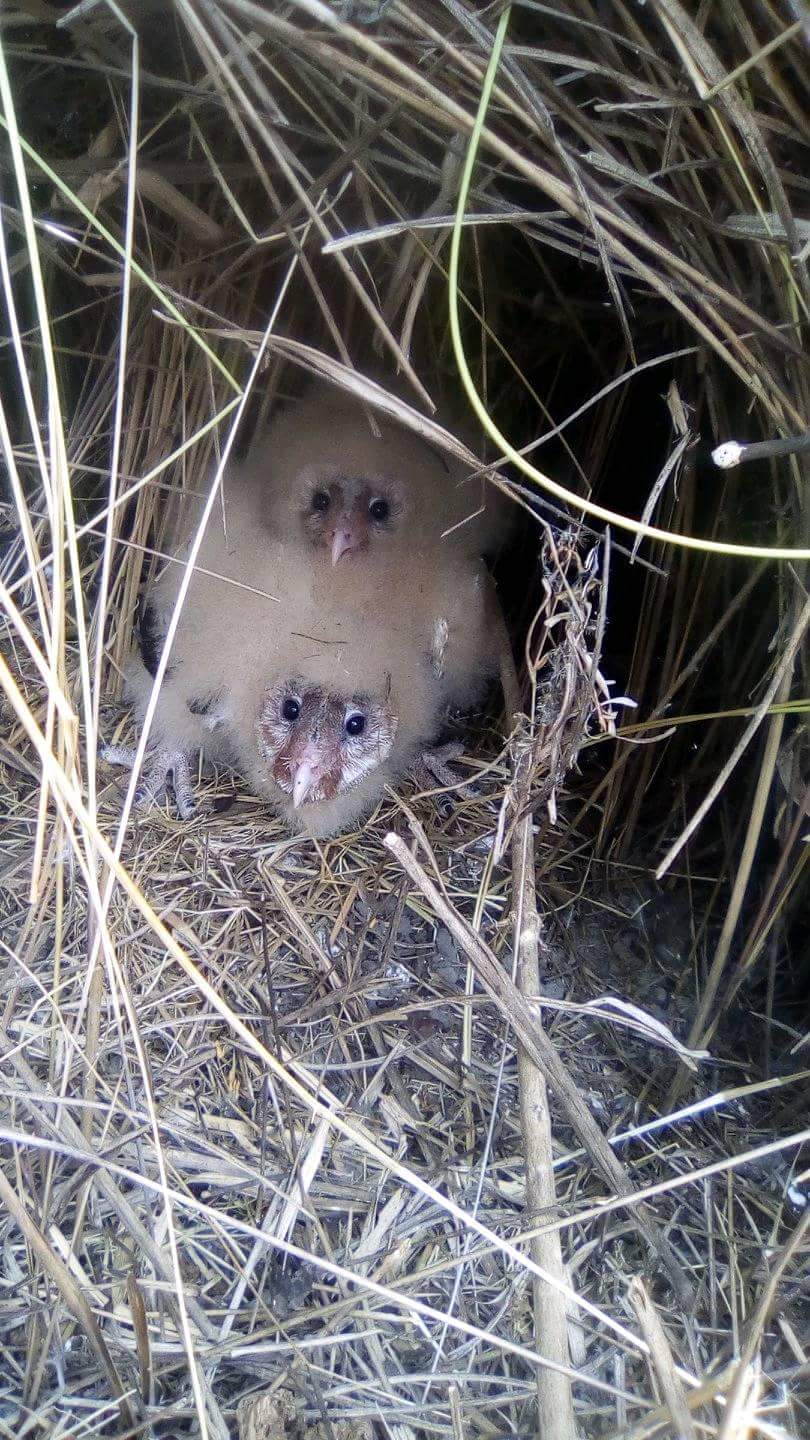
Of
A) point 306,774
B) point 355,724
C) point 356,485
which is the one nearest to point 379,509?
point 356,485

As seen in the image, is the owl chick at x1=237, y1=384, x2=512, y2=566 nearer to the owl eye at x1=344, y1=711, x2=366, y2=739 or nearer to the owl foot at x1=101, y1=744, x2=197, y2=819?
the owl eye at x1=344, y1=711, x2=366, y2=739

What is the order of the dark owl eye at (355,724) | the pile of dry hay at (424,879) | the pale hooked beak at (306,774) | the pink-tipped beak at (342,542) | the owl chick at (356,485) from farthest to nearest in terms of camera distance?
the owl chick at (356,485) < the pink-tipped beak at (342,542) < the dark owl eye at (355,724) < the pale hooked beak at (306,774) < the pile of dry hay at (424,879)

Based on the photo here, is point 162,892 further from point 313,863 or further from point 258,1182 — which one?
point 258,1182

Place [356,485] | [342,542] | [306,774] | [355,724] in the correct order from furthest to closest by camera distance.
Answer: [356,485] → [342,542] → [355,724] → [306,774]

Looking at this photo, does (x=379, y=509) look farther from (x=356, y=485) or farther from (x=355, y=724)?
(x=355, y=724)

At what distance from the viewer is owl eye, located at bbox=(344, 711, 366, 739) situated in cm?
250

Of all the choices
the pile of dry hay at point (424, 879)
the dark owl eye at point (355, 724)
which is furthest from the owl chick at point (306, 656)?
the pile of dry hay at point (424, 879)

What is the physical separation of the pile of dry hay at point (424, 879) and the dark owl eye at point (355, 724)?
26 centimetres

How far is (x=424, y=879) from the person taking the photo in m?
1.54

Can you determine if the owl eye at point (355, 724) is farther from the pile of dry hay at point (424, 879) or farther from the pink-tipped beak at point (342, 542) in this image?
the pink-tipped beak at point (342, 542)

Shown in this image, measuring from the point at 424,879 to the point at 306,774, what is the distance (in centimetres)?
91

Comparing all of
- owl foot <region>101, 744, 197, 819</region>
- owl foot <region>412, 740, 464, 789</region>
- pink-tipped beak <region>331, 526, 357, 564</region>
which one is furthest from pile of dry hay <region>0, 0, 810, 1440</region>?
pink-tipped beak <region>331, 526, 357, 564</region>

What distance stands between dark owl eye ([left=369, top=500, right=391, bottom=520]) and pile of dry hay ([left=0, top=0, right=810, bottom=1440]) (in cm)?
45

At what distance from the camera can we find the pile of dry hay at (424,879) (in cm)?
141
